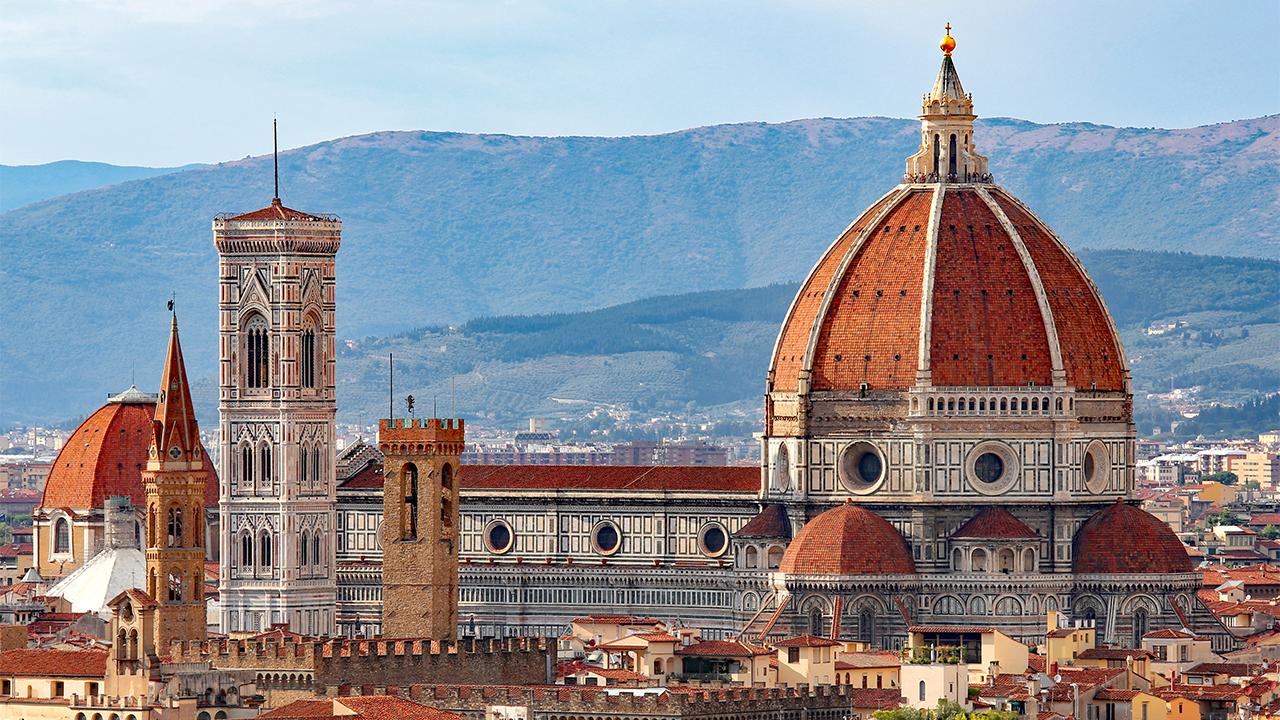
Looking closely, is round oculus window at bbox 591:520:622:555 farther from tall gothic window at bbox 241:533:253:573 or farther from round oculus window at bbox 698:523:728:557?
tall gothic window at bbox 241:533:253:573

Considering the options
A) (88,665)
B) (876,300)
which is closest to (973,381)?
Answer: (876,300)

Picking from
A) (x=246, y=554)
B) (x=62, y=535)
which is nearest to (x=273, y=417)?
(x=246, y=554)

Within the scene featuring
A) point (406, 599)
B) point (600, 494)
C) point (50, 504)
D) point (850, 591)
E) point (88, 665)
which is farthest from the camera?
point (50, 504)

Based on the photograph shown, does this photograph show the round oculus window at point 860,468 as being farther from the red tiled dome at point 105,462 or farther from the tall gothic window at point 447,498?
the red tiled dome at point 105,462

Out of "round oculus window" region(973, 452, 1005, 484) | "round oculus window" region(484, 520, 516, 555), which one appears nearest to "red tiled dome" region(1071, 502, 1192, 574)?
"round oculus window" region(973, 452, 1005, 484)

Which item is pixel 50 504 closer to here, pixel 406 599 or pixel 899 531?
pixel 899 531
